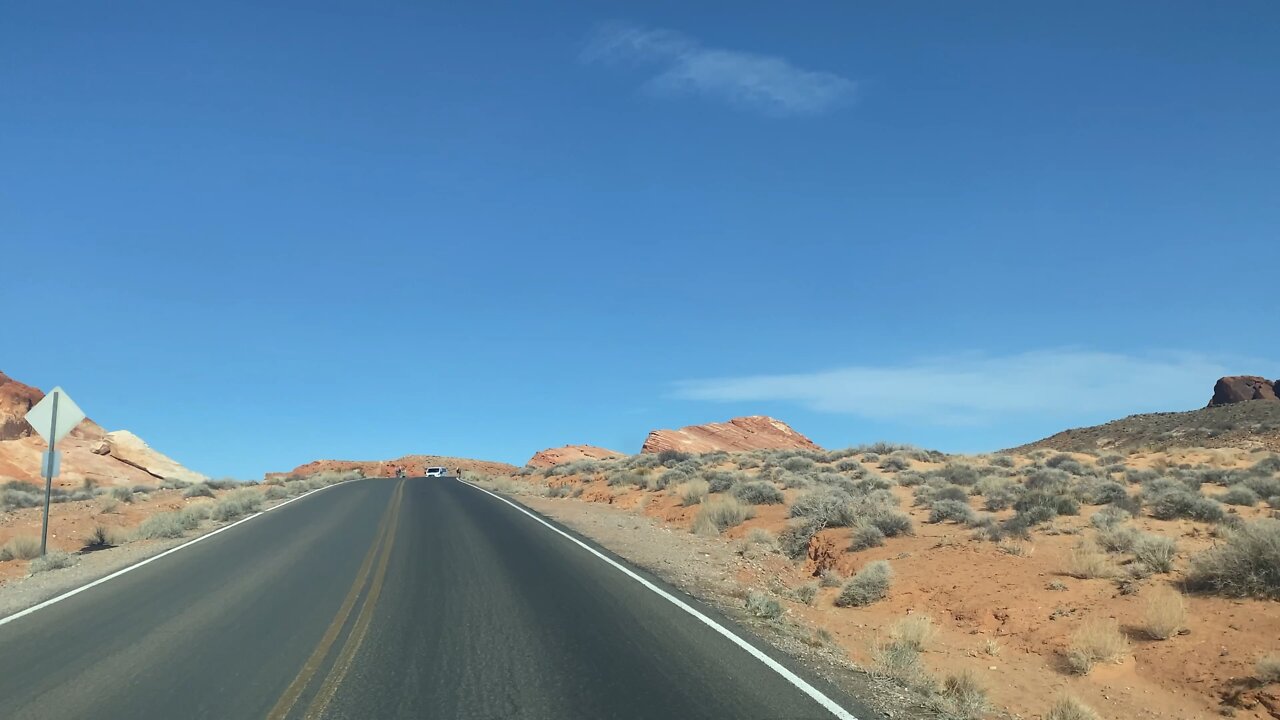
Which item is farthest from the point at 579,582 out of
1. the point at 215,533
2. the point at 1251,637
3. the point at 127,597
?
the point at 215,533

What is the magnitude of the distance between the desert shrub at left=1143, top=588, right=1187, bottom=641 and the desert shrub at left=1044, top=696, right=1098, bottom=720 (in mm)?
3174

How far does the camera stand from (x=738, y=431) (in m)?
120

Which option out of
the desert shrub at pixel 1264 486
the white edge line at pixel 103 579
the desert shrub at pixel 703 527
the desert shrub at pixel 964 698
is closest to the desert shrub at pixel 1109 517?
the desert shrub at pixel 1264 486

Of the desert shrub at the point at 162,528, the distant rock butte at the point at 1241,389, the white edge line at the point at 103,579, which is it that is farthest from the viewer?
the distant rock butte at the point at 1241,389

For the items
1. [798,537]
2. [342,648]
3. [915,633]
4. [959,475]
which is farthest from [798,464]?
[342,648]

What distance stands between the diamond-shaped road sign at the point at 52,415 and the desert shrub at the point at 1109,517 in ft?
74.1

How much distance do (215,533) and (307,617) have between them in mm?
13990

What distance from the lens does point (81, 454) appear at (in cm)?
6594

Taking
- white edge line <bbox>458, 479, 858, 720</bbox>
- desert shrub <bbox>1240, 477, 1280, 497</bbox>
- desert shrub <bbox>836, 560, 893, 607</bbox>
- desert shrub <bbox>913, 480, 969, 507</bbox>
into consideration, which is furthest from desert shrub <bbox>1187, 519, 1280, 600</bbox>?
desert shrub <bbox>1240, 477, 1280, 497</bbox>

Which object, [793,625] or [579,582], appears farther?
[579,582]

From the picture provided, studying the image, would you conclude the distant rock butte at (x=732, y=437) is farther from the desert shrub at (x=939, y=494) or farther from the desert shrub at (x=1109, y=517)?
the desert shrub at (x=1109, y=517)

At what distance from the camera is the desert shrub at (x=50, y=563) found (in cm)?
1666

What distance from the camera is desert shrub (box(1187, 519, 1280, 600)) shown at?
37.8 feet

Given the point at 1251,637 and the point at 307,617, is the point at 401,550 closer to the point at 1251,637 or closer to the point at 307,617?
the point at 307,617
